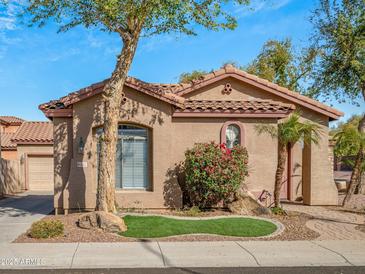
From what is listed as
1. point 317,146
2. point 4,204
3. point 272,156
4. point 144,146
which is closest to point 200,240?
point 144,146

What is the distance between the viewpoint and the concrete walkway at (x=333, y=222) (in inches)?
337

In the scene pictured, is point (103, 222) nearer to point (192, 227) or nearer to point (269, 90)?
point (192, 227)

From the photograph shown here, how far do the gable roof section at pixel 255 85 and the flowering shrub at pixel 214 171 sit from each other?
10.2 feet

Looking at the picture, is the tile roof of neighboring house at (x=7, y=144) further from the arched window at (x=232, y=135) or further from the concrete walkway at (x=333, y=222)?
the concrete walkway at (x=333, y=222)

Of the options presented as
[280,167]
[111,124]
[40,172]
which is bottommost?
[40,172]

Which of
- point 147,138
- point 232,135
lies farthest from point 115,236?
point 232,135

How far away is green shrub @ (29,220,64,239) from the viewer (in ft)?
26.1

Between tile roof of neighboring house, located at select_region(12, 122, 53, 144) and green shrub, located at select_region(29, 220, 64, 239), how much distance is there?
14.5 meters

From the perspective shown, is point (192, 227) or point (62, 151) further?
point (62, 151)

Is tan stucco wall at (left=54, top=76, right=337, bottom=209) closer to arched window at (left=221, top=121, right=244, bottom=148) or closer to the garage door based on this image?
arched window at (left=221, top=121, right=244, bottom=148)

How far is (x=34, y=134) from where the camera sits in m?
22.4

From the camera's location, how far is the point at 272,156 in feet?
40.4

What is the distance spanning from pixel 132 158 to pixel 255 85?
19.4 ft

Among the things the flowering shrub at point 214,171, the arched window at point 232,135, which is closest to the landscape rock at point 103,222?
the flowering shrub at point 214,171
